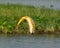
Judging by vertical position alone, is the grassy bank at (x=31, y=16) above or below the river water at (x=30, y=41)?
above

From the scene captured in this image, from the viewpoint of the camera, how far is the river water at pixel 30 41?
16.7 metres

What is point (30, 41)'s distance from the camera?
17391mm

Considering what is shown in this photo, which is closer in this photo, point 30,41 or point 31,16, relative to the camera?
point 30,41

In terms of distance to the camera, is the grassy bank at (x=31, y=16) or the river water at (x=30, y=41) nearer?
the river water at (x=30, y=41)

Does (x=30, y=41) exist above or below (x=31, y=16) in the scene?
below

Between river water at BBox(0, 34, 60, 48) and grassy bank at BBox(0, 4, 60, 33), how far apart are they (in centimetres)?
42

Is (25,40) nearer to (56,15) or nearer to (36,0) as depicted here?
(56,15)

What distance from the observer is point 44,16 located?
2006cm

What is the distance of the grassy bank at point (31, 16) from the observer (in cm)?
1852

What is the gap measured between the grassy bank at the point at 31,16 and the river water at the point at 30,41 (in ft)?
1.39

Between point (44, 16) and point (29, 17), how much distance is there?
956mm

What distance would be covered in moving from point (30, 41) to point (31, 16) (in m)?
2.90

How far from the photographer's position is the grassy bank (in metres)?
18.5

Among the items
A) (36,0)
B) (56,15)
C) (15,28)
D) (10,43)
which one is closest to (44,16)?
(56,15)
